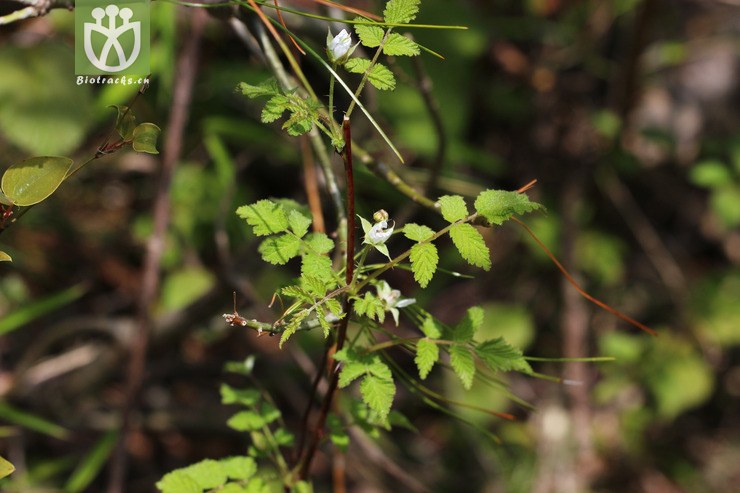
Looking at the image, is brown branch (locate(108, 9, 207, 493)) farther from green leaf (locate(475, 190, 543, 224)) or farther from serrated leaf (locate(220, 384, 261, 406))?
green leaf (locate(475, 190, 543, 224))

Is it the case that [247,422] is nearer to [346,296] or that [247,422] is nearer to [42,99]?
[346,296]

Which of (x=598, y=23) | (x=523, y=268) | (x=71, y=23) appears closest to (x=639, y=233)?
(x=523, y=268)

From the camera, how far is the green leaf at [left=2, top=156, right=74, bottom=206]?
0.85 metres

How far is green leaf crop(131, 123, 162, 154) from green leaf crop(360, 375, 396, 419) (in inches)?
14.4

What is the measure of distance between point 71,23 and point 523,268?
1749 millimetres

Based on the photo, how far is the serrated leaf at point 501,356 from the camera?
0.88 metres

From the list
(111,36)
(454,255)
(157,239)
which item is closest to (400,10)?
(111,36)

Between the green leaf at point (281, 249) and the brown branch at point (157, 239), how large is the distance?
108 centimetres

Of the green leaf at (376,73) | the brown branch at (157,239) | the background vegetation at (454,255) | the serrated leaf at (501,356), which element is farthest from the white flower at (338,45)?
the brown branch at (157,239)

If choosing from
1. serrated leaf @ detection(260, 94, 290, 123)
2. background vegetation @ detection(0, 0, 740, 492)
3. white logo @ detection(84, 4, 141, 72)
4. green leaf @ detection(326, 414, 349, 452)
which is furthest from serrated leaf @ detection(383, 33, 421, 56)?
background vegetation @ detection(0, 0, 740, 492)

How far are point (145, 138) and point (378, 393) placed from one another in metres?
0.40

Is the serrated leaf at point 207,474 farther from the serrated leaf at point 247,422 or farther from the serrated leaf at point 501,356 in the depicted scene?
the serrated leaf at point 501,356

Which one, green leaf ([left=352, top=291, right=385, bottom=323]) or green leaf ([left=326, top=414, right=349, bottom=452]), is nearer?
green leaf ([left=352, top=291, right=385, bottom=323])

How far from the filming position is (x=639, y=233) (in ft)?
9.12
